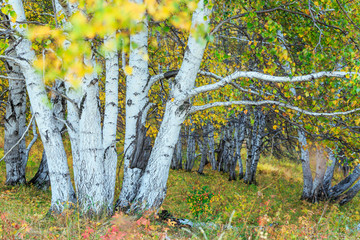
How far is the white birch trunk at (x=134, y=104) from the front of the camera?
4.83 m

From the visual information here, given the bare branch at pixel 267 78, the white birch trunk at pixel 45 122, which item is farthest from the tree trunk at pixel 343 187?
the white birch trunk at pixel 45 122

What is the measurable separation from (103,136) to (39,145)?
11.4 meters

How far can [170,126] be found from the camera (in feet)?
14.9

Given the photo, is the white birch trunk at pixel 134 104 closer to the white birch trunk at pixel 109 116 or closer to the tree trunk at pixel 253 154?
the white birch trunk at pixel 109 116

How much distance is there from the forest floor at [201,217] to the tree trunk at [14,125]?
40cm

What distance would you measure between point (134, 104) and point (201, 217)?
3.02 m

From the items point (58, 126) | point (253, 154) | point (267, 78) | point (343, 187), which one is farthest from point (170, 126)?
point (253, 154)

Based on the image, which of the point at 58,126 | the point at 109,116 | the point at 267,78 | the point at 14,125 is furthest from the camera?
the point at 14,125

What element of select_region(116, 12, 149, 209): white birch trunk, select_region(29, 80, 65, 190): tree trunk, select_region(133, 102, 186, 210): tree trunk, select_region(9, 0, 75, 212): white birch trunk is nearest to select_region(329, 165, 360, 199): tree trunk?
select_region(133, 102, 186, 210): tree trunk

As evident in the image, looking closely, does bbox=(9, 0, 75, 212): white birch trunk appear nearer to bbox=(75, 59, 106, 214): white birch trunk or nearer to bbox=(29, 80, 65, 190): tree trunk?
bbox=(75, 59, 106, 214): white birch trunk

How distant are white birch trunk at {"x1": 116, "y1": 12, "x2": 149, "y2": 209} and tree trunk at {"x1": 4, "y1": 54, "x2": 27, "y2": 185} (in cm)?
384

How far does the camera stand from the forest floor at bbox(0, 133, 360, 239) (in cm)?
302

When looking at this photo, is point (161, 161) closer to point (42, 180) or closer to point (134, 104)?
point (134, 104)

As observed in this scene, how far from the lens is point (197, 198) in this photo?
19.1 ft
